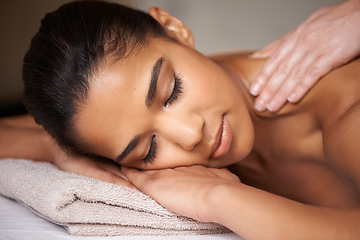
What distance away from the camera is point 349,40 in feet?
3.60

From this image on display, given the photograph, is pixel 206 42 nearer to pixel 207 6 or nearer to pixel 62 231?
pixel 207 6

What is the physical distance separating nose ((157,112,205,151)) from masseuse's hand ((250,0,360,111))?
358 millimetres

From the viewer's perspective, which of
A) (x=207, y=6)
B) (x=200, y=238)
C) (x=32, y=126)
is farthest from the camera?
(x=207, y=6)

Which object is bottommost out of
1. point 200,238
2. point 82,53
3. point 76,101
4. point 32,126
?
point 32,126

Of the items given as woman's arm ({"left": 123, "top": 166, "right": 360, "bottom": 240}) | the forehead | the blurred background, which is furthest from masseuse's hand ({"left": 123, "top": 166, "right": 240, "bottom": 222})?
the blurred background

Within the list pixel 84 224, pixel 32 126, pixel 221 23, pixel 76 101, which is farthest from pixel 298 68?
pixel 221 23

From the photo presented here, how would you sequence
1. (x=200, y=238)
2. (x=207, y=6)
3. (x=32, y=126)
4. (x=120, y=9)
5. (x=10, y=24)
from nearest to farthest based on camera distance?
(x=200, y=238) < (x=120, y=9) < (x=32, y=126) < (x=10, y=24) < (x=207, y=6)

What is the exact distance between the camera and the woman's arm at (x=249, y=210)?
674 millimetres

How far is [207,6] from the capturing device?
2451 millimetres

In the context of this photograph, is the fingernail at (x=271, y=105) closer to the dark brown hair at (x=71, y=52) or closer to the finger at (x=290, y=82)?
the finger at (x=290, y=82)

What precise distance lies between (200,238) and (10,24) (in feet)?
4.47

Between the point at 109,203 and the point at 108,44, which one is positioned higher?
the point at 108,44

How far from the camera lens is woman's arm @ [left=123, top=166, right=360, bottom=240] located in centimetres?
67

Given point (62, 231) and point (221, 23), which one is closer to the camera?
point (62, 231)
